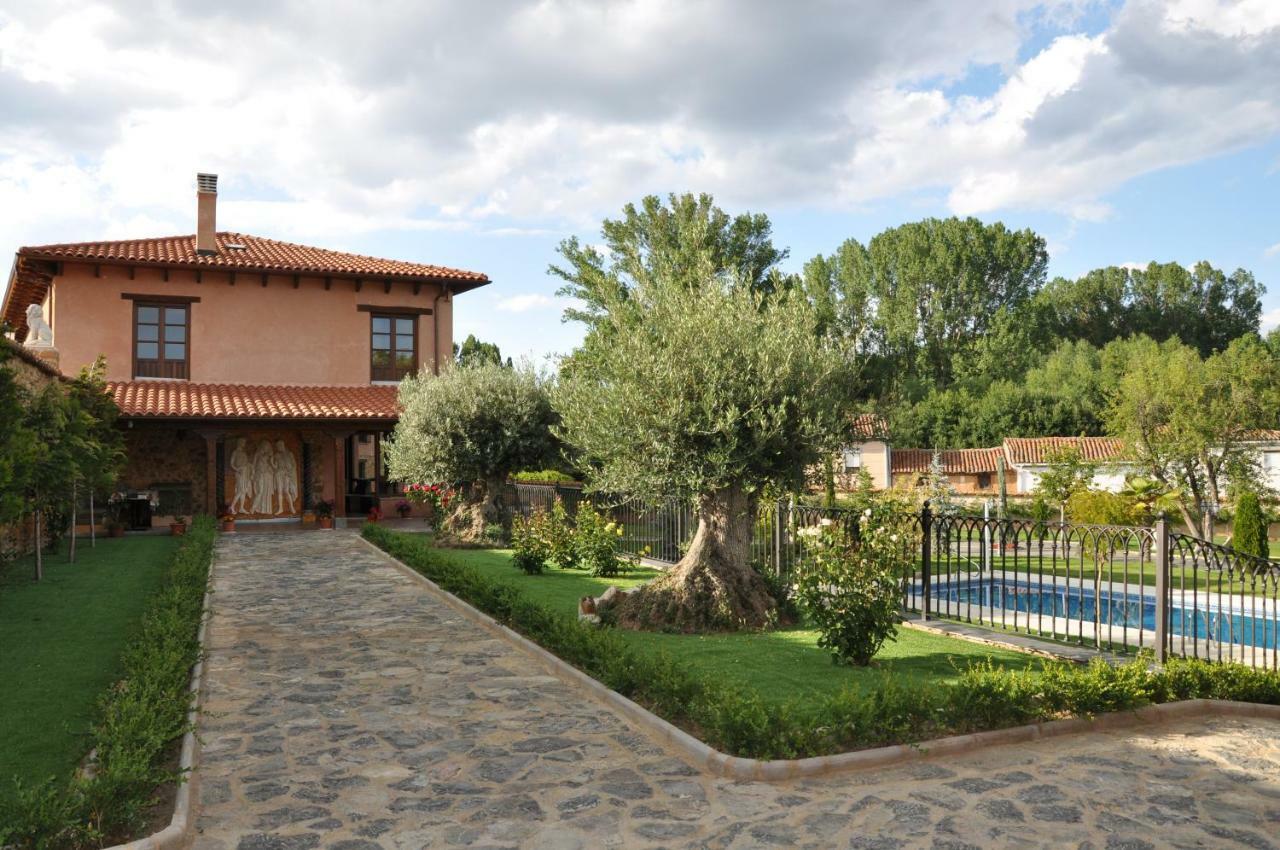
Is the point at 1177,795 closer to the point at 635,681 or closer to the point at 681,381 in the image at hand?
the point at 635,681

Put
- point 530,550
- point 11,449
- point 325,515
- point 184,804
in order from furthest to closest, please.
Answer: point 325,515 → point 530,550 → point 11,449 → point 184,804

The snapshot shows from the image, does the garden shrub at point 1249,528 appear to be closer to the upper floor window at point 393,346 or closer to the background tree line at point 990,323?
the upper floor window at point 393,346

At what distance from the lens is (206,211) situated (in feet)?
82.2

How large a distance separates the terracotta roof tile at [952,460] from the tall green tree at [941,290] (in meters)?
10.2

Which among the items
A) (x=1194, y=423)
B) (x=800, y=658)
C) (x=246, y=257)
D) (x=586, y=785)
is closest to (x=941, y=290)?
(x=1194, y=423)

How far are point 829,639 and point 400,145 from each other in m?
8.48

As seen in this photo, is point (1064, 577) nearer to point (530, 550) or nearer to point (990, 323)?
point (530, 550)

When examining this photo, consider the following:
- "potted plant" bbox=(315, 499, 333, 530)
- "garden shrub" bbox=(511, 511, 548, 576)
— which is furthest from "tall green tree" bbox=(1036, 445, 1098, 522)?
"potted plant" bbox=(315, 499, 333, 530)

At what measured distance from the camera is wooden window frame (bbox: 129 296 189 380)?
2362cm

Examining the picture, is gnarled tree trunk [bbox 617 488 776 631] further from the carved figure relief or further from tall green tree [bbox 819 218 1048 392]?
tall green tree [bbox 819 218 1048 392]

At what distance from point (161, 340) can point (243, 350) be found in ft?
6.37

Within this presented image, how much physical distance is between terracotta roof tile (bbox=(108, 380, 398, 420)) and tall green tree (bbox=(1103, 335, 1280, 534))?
21.2 meters

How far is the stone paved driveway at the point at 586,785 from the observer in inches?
190

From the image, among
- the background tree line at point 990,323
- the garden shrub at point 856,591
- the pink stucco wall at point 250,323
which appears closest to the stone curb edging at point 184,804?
the garden shrub at point 856,591
